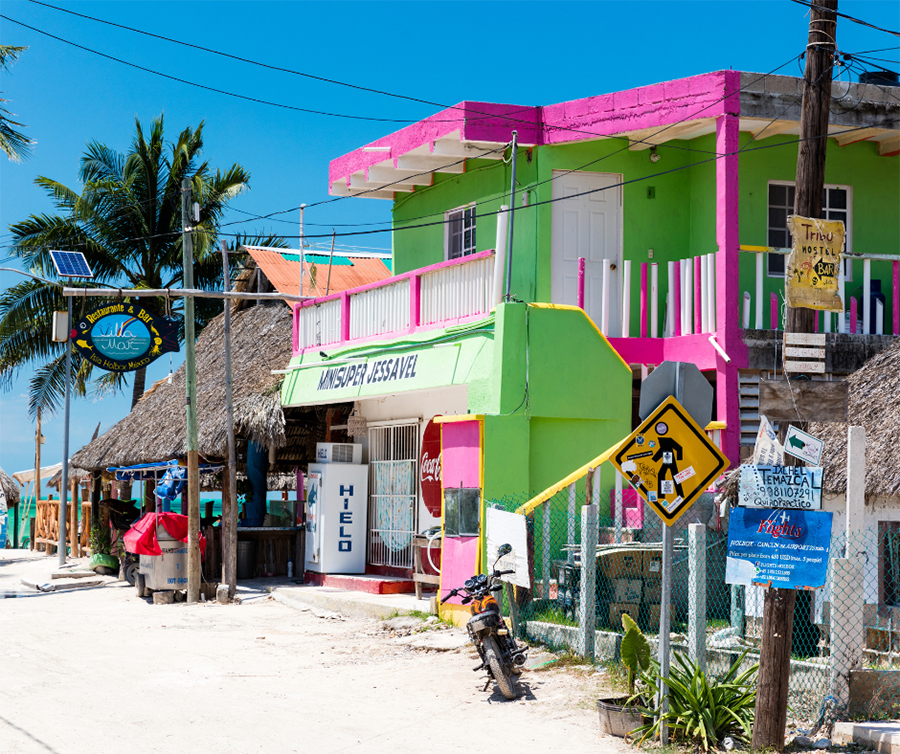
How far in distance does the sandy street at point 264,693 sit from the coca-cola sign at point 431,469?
6.02 ft

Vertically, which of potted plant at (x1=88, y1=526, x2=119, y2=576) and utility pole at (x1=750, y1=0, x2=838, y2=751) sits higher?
utility pole at (x1=750, y1=0, x2=838, y2=751)

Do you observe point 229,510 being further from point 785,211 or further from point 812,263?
point 812,263

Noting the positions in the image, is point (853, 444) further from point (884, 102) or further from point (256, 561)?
point (256, 561)

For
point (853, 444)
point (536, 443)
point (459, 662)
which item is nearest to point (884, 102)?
point (536, 443)

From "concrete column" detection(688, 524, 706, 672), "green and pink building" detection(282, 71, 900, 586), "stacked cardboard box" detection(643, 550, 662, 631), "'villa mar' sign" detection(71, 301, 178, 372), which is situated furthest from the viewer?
"'villa mar' sign" detection(71, 301, 178, 372)

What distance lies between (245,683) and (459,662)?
2273 millimetres

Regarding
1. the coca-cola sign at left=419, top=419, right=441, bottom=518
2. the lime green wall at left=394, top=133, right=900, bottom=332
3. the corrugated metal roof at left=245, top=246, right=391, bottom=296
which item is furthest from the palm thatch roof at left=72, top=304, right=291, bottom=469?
the lime green wall at left=394, top=133, right=900, bottom=332

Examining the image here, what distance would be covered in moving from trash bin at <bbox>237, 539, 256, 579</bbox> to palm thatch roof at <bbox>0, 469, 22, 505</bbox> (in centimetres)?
2017

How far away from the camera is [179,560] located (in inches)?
730

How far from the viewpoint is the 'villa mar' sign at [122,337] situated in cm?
1723

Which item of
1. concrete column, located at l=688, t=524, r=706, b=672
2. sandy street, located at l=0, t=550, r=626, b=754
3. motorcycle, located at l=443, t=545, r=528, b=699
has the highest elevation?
concrete column, located at l=688, t=524, r=706, b=672

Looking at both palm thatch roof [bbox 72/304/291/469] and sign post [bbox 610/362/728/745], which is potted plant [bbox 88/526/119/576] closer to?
palm thatch roof [bbox 72/304/291/469]

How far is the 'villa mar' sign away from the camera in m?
17.2

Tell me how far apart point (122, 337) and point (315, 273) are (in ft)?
19.4
